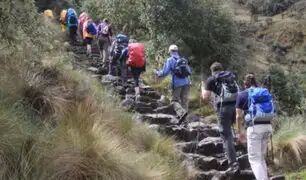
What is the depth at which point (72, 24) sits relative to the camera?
70.7 feet

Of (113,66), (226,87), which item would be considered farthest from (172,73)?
(113,66)

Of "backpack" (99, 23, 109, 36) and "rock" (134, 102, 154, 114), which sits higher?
"backpack" (99, 23, 109, 36)

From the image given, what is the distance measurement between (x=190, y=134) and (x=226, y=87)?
2.36 meters

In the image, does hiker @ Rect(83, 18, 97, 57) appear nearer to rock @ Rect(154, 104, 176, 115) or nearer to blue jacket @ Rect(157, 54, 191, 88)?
rock @ Rect(154, 104, 176, 115)

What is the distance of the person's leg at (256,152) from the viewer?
25.7ft

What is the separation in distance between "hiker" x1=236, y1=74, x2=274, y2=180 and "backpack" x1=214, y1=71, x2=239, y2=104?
573 mm

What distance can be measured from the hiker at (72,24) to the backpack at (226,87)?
13809mm

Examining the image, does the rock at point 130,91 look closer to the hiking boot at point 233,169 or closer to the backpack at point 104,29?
the backpack at point 104,29

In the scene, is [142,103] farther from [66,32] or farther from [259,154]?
[66,32]

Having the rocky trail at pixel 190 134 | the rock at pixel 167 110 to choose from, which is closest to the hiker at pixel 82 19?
the rocky trail at pixel 190 134

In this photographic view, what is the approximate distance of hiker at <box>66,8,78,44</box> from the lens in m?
21.6

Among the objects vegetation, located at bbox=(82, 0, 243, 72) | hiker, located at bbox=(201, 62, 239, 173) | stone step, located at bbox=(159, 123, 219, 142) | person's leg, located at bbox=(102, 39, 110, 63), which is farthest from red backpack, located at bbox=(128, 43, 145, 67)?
vegetation, located at bbox=(82, 0, 243, 72)

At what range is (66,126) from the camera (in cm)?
653

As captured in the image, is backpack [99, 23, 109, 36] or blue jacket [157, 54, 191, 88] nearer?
blue jacket [157, 54, 191, 88]
